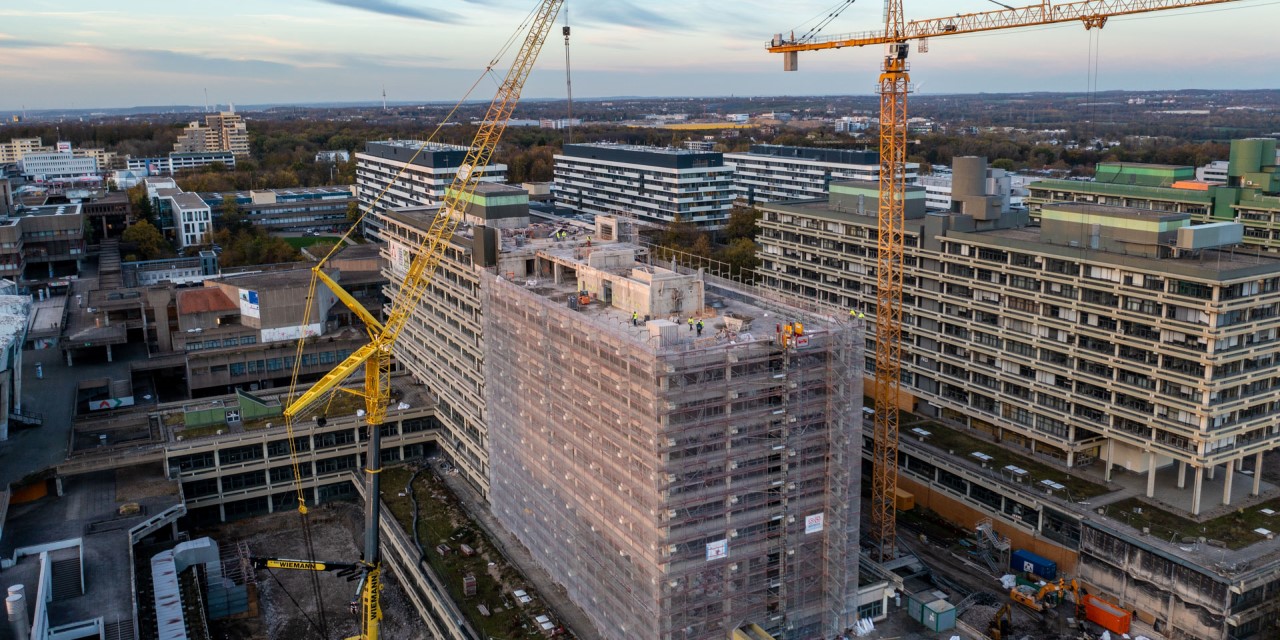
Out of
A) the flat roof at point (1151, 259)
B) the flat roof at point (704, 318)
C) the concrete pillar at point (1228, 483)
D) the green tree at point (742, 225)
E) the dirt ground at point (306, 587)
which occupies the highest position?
the flat roof at point (1151, 259)

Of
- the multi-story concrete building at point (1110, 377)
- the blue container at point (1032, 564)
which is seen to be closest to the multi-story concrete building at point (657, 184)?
the multi-story concrete building at point (1110, 377)

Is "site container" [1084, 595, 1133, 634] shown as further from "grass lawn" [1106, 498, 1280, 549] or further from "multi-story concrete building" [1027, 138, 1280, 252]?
"multi-story concrete building" [1027, 138, 1280, 252]

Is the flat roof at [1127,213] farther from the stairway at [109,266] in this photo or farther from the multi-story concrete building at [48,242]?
the multi-story concrete building at [48,242]

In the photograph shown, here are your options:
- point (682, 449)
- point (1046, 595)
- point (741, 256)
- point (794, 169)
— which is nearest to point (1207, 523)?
point (1046, 595)

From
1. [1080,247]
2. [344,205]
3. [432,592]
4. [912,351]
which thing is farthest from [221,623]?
[344,205]

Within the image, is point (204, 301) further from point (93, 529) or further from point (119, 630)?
point (119, 630)

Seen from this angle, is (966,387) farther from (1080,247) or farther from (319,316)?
(319,316)

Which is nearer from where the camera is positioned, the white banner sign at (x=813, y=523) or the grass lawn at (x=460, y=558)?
the white banner sign at (x=813, y=523)

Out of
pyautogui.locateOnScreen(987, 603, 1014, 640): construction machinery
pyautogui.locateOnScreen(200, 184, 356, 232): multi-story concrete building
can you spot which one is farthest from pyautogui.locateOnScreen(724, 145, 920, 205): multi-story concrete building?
pyautogui.locateOnScreen(987, 603, 1014, 640): construction machinery
